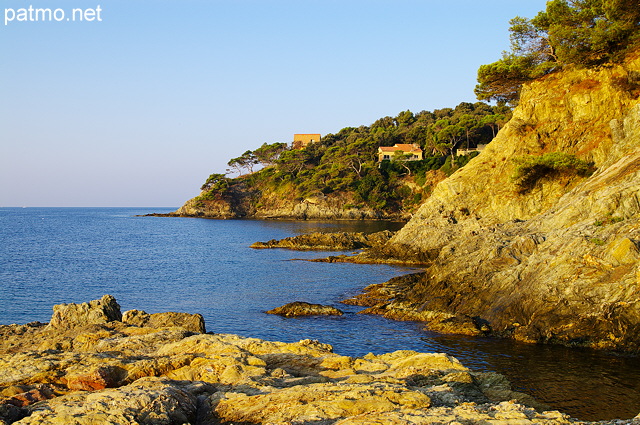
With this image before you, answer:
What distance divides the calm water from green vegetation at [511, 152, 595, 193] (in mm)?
12815

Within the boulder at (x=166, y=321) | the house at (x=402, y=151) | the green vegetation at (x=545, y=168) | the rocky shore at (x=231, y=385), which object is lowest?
the boulder at (x=166, y=321)

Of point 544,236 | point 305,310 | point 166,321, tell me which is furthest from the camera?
A: point 305,310

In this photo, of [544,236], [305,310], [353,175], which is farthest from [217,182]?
[544,236]

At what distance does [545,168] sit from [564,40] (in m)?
11.2

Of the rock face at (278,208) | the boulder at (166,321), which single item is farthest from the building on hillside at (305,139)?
the boulder at (166,321)

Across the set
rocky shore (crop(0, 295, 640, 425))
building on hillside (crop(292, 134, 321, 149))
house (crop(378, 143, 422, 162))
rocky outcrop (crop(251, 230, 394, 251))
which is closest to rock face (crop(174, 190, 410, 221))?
house (crop(378, 143, 422, 162))

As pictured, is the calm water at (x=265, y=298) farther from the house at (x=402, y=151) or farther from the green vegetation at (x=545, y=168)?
the house at (x=402, y=151)

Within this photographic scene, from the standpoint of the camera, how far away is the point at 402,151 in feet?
351

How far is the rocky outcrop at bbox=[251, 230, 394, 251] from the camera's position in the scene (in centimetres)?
5684

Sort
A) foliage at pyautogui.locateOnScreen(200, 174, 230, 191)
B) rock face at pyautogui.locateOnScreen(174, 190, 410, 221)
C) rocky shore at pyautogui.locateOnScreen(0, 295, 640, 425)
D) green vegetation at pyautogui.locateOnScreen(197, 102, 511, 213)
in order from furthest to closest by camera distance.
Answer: foliage at pyautogui.locateOnScreen(200, 174, 230, 191) → rock face at pyautogui.locateOnScreen(174, 190, 410, 221) → green vegetation at pyautogui.locateOnScreen(197, 102, 511, 213) → rocky shore at pyautogui.locateOnScreen(0, 295, 640, 425)

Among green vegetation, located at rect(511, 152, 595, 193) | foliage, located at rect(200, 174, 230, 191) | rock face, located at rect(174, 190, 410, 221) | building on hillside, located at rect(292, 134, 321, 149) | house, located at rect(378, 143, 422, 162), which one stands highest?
building on hillside, located at rect(292, 134, 321, 149)

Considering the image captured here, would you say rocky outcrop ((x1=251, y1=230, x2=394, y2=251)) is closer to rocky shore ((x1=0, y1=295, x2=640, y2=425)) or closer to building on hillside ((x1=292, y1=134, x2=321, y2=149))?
rocky shore ((x1=0, y1=295, x2=640, y2=425))

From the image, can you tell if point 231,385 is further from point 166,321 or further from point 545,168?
point 545,168

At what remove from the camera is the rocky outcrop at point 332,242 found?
56.8 meters
